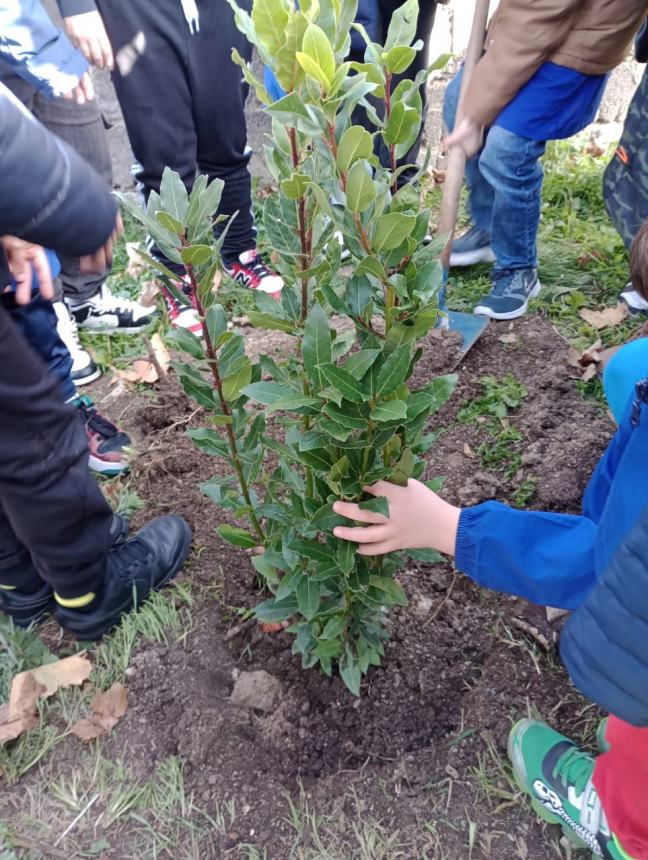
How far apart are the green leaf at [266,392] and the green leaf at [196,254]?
22cm

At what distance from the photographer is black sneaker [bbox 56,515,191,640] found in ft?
6.07

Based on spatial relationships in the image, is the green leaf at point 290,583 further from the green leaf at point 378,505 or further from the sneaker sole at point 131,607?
the sneaker sole at point 131,607

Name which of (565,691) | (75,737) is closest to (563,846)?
(565,691)

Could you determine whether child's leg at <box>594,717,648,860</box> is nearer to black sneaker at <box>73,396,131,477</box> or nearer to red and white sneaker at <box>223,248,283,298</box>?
black sneaker at <box>73,396,131,477</box>

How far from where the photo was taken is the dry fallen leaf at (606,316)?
290cm

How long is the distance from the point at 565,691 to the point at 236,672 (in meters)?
0.88

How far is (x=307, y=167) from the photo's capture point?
1.04 m

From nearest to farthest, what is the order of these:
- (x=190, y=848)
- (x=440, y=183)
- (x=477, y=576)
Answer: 1. (x=477, y=576)
2. (x=190, y=848)
3. (x=440, y=183)

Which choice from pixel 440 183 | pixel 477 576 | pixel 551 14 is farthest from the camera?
pixel 440 183

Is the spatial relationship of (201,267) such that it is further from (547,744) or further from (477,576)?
(547,744)

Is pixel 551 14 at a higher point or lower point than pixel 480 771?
higher

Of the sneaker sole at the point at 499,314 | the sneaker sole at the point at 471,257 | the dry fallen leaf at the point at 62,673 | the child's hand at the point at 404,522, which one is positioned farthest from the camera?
the sneaker sole at the point at 471,257

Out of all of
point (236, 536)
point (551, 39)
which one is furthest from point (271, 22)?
point (551, 39)

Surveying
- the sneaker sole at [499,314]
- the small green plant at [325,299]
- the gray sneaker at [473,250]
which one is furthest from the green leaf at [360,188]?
the gray sneaker at [473,250]
